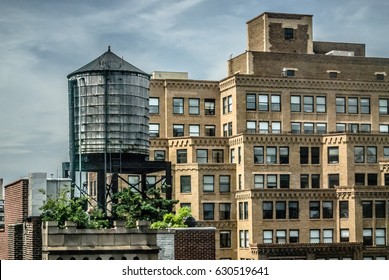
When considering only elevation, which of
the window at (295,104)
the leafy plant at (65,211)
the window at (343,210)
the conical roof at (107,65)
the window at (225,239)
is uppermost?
the window at (295,104)

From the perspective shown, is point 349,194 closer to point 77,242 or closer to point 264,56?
point 264,56

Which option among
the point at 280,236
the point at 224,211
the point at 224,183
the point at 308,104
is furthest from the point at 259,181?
the point at 308,104

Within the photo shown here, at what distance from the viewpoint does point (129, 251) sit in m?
16.3

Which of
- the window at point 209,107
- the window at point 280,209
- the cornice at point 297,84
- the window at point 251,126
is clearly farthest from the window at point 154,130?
the window at point 280,209

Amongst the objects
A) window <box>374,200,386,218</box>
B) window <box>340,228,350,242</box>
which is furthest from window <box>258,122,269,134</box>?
window <box>374,200,386,218</box>

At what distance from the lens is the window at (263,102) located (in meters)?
34.8

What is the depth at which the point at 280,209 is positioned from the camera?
113 feet

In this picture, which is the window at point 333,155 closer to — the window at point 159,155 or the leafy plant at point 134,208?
the window at point 159,155

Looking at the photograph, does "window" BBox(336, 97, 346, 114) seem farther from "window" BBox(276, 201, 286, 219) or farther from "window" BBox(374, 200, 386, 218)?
"window" BBox(276, 201, 286, 219)

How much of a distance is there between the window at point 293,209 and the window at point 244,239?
144 centimetres

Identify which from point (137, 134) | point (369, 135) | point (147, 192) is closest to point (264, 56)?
point (369, 135)

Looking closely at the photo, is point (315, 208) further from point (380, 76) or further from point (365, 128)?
point (380, 76)

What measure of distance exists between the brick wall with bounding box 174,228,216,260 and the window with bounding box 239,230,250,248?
16.8 m
